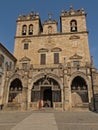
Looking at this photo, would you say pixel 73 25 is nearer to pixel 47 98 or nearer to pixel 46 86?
pixel 46 86

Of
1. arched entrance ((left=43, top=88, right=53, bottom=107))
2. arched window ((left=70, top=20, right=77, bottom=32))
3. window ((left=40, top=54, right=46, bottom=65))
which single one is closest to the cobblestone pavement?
arched entrance ((left=43, top=88, right=53, bottom=107))

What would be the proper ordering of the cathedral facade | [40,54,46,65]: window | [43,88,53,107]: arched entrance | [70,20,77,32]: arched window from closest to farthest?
the cathedral facade < [43,88,53,107]: arched entrance < [40,54,46,65]: window < [70,20,77,32]: arched window

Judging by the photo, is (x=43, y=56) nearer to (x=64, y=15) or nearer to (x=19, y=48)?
(x=19, y=48)

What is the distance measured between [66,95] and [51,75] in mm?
4153

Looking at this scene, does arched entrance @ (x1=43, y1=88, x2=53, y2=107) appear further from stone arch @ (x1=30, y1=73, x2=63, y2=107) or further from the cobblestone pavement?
the cobblestone pavement

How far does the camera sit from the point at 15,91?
24922 millimetres

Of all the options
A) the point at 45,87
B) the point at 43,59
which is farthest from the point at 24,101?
the point at 43,59

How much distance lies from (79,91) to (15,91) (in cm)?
1076

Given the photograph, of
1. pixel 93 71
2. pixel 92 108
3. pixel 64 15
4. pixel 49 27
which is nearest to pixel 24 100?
pixel 92 108

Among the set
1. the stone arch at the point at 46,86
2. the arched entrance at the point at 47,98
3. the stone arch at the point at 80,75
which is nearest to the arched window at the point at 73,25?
the stone arch at the point at 80,75

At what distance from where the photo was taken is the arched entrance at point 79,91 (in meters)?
23.6

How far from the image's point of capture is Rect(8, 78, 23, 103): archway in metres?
24.8

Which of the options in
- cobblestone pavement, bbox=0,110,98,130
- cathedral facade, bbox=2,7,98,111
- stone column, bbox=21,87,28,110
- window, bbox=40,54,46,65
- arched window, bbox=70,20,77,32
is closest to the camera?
cobblestone pavement, bbox=0,110,98,130

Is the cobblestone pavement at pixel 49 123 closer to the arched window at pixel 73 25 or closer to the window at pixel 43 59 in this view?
the window at pixel 43 59
